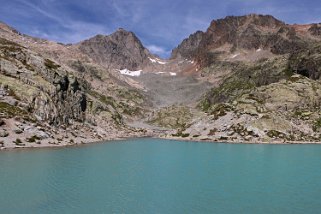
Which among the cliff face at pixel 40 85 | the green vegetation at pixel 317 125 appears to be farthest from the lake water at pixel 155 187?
the green vegetation at pixel 317 125

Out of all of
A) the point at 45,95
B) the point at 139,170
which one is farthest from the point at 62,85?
the point at 139,170

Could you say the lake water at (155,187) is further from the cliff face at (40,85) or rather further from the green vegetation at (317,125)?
the green vegetation at (317,125)

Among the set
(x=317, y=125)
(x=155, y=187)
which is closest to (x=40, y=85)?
(x=155, y=187)

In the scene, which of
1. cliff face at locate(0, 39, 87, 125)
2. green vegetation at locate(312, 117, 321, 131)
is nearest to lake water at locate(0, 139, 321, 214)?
cliff face at locate(0, 39, 87, 125)

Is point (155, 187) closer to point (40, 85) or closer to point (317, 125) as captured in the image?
point (40, 85)

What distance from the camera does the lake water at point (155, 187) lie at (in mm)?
45656

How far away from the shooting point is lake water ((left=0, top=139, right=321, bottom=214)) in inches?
1797

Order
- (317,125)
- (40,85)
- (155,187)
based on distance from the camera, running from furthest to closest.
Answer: (317,125)
(40,85)
(155,187)

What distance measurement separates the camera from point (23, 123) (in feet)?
412

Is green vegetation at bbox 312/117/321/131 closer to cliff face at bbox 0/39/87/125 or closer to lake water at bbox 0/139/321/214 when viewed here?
lake water at bbox 0/139/321/214

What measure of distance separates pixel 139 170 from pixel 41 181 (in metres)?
23.2

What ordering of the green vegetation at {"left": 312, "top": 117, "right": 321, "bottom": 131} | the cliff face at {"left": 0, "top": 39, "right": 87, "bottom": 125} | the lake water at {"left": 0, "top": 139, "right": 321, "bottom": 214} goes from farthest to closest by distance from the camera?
the green vegetation at {"left": 312, "top": 117, "right": 321, "bottom": 131} < the cliff face at {"left": 0, "top": 39, "right": 87, "bottom": 125} < the lake water at {"left": 0, "top": 139, "right": 321, "bottom": 214}

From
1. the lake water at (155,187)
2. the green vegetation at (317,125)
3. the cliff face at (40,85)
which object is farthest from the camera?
the green vegetation at (317,125)

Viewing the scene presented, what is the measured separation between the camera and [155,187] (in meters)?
58.9
